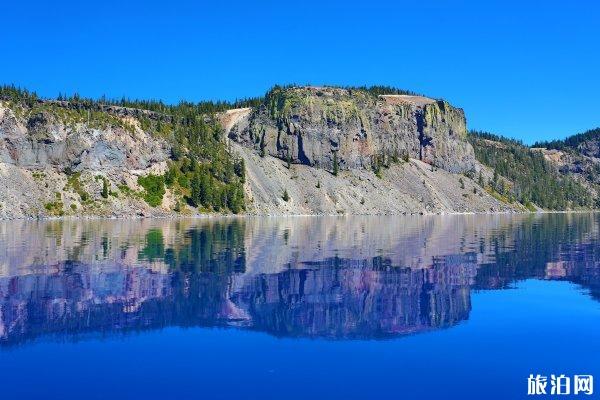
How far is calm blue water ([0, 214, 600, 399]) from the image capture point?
17344 millimetres

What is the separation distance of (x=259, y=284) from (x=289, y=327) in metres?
10.5

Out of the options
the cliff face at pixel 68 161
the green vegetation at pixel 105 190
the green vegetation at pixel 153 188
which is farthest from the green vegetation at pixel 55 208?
the green vegetation at pixel 153 188

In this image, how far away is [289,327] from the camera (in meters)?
24.5

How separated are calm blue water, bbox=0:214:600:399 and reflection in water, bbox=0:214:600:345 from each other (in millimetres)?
145

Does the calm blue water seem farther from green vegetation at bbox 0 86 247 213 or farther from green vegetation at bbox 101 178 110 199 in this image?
green vegetation at bbox 0 86 247 213

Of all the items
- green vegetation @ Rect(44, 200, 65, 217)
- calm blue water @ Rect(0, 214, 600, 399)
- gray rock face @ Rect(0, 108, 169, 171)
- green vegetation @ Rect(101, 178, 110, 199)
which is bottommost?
calm blue water @ Rect(0, 214, 600, 399)

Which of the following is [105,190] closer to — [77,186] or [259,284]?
[77,186]


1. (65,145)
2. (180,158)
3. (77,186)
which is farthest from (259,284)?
(180,158)

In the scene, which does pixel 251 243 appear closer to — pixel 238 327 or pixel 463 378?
pixel 238 327

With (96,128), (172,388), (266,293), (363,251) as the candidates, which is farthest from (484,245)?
→ (96,128)

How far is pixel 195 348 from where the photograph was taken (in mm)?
20875

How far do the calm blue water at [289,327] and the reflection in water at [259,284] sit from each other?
145mm

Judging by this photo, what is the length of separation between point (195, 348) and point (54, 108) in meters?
154

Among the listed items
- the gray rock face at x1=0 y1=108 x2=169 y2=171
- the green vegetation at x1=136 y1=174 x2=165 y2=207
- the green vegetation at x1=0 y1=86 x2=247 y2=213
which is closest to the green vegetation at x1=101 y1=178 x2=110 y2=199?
the green vegetation at x1=0 y1=86 x2=247 y2=213
